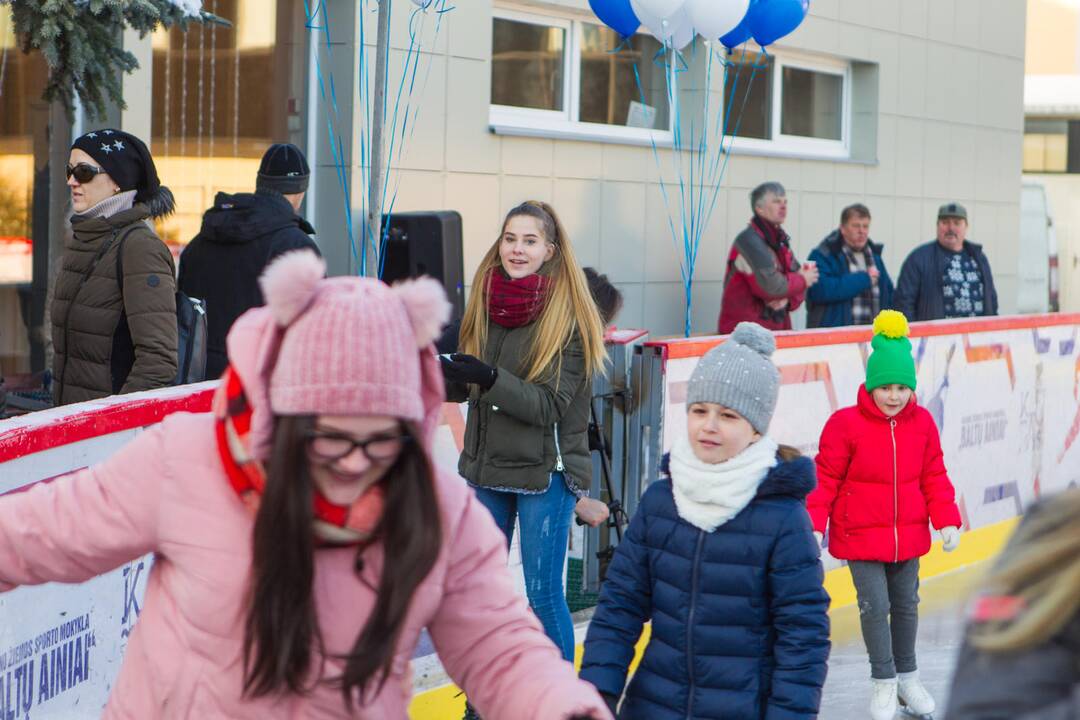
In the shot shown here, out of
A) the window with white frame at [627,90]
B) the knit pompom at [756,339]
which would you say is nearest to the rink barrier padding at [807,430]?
the knit pompom at [756,339]

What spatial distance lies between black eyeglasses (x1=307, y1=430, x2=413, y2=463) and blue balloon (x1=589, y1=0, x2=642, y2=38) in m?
7.26

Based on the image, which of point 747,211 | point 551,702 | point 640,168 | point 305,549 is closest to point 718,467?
point 551,702

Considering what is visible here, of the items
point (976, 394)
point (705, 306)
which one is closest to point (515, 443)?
point (976, 394)

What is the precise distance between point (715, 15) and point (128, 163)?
14.3ft

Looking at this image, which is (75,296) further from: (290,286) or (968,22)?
(968,22)

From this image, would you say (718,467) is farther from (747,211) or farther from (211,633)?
(747,211)

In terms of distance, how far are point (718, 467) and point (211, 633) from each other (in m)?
1.72

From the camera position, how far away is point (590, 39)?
38.0 ft

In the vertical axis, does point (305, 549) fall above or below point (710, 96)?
below

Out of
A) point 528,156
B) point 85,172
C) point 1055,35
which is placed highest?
point 1055,35

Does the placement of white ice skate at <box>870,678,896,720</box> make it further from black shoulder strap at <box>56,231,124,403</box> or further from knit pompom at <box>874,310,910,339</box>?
black shoulder strap at <box>56,231,124,403</box>

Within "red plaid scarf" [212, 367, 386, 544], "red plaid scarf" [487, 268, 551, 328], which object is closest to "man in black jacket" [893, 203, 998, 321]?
"red plaid scarf" [487, 268, 551, 328]

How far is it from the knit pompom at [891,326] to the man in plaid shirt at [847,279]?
4729 millimetres

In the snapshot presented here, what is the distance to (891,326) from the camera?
20.1 feet
